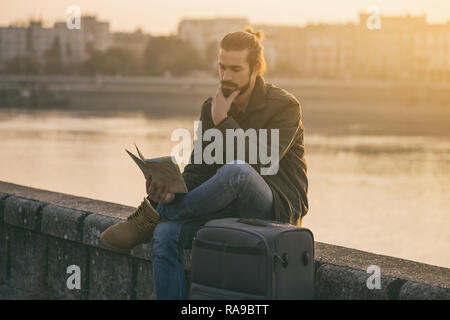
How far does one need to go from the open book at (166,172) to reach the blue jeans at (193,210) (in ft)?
0.16

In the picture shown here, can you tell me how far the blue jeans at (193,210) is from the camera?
2307 mm

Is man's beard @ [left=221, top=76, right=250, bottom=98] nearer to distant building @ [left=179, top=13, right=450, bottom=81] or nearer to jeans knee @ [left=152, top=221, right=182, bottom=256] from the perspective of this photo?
jeans knee @ [left=152, top=221, right=182, bottom=256]

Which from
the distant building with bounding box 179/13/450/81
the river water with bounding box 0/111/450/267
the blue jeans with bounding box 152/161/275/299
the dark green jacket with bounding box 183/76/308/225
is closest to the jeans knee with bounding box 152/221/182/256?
the blue jeans with bounding box 152/161/275/299

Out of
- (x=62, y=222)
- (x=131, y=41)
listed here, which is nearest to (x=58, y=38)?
(x=131, y=41)

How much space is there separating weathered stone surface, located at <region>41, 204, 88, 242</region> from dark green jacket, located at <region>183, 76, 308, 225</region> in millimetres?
684

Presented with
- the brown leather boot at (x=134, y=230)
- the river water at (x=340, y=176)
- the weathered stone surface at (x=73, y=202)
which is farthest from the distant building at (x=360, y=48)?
the brown leather boot at (x=134, y=230)

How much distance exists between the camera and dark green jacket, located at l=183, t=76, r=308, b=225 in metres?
2.48

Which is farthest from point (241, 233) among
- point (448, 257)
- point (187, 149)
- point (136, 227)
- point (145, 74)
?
point (145, 74)

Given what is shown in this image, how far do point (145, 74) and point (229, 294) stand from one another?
73987mm

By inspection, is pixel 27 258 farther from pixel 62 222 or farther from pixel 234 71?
pixel 234 71

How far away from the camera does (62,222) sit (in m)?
3.09

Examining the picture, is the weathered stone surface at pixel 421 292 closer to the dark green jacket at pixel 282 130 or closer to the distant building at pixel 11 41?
the dark green jacket at pixel 282 130

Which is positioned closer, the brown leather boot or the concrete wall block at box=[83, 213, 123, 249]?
the brown leather boot
